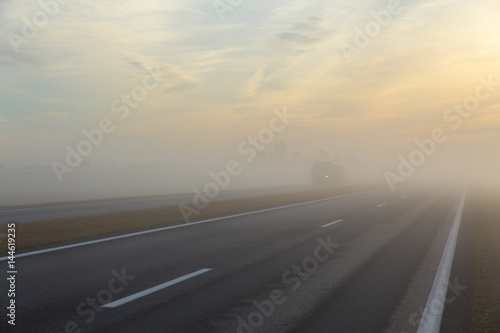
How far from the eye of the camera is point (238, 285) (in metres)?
7.18

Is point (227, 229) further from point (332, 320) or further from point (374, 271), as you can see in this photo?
point (332, 320)

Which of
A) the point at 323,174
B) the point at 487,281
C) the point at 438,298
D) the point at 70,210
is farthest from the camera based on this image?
the point at 323,174

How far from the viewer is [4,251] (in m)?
9.96

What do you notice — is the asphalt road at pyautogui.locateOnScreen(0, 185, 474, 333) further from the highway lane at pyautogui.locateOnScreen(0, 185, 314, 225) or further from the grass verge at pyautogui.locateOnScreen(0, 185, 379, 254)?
the highway lane at pyautogui.locateOnScreen(0, 185, 314, 225)

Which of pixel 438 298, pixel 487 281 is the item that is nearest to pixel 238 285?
pixel 438 298

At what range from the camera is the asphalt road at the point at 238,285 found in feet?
17.6

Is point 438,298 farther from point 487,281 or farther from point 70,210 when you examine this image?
point 70,210

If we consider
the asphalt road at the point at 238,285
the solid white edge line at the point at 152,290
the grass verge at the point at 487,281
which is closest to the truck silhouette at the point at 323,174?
the grass verge at the point at 487,281

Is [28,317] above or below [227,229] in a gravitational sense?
below

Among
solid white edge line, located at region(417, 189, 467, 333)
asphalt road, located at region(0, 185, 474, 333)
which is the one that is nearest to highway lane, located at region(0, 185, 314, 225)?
asphalt road, located at region(0, 185, 474, 333)

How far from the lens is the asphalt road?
5359 mm

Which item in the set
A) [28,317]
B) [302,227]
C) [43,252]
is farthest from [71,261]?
[302,227]

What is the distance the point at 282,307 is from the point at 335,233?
26.9 feet

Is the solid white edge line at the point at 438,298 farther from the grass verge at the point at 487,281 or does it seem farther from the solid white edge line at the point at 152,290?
the solid white edge line at the point at 152,290
